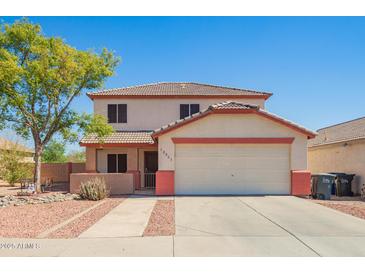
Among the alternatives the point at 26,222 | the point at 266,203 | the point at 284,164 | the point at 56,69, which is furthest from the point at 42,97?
the point at 284,164

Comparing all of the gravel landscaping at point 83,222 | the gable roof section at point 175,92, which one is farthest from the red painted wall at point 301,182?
the gravel landscaping at point 83,222

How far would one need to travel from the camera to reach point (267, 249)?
6113mm

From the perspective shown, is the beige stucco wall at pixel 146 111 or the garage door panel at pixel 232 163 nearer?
the garage door panel at pixel 232 163

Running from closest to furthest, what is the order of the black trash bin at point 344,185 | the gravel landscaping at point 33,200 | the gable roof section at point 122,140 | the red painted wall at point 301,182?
the gravel landscaping at point 33,200
the red painted wall at point 301,182
the black trash bin at point 344,185
the gable roof section at point 122,140

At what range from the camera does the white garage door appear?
579 inches

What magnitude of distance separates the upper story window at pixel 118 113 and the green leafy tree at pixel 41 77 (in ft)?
14.1

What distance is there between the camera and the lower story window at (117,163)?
18.7 m

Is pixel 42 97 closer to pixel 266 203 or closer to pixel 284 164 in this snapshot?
pixel 266 203

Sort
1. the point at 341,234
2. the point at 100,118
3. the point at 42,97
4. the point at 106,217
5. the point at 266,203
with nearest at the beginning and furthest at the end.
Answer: the point at 341,234
the point at 106,217
the point at 266,203
the point at 42,97
the point at 100,118

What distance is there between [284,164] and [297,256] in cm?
967

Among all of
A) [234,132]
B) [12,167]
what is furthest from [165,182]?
[12,167]

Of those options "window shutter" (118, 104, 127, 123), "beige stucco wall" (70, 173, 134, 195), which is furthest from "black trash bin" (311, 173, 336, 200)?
"window shutter" (118, 104, 127, 123)

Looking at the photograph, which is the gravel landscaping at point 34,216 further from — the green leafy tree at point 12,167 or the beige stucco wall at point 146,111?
the green leafy tree at point 12,167

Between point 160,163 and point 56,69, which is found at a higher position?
point 56,69
